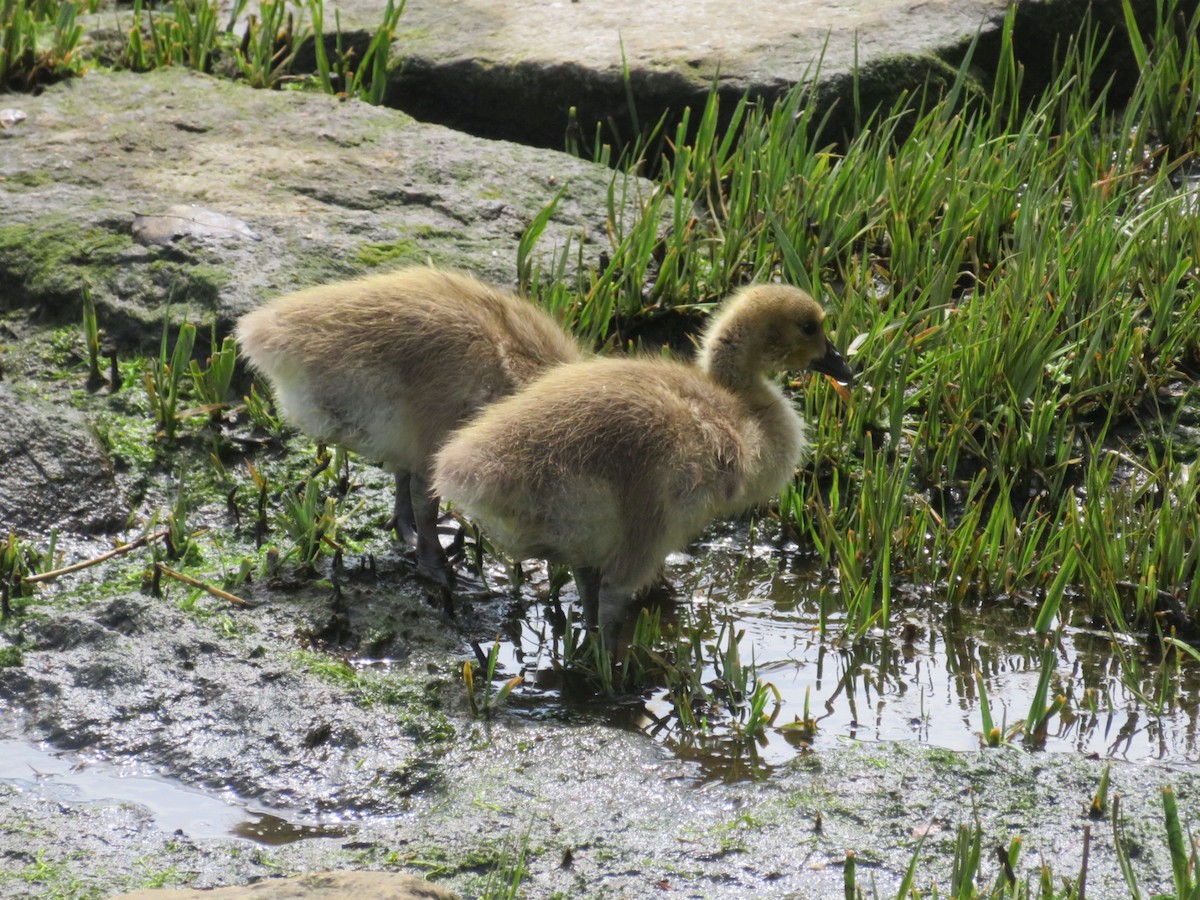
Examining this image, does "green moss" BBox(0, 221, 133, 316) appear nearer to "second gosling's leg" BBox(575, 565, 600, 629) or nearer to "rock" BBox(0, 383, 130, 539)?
"rock" BBox(0, 383, 130, 539)

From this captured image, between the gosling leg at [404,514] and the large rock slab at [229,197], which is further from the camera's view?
the large rock slab at [229,197]

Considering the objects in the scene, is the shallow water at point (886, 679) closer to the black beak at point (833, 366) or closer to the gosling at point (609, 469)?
the gosling at point (609, 469)

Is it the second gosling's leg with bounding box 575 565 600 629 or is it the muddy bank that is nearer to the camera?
the muddy bank

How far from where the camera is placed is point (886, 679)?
163 inches

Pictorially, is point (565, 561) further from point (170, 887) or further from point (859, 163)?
point (859, 163)

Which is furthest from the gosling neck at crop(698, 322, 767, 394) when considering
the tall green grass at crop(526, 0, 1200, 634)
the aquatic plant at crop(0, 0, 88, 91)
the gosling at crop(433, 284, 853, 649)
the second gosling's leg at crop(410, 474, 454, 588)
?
the aquatic plant at crop(0, 0, 88, 91)

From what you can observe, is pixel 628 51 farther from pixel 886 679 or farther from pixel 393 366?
pixel 886 679

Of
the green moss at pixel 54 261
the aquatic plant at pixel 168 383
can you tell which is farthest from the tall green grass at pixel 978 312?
the green moss at pixel 54 261

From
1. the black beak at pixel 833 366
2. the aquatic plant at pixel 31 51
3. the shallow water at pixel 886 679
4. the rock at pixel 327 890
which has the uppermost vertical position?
the aquatic plant at pixel 31 51

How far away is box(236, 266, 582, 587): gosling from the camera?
4.48 m

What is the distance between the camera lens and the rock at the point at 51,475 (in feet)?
15.4

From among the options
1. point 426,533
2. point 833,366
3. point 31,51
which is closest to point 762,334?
point 833,366

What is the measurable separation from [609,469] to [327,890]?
176cm

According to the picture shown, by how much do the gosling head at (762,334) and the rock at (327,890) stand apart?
7.96 ft
